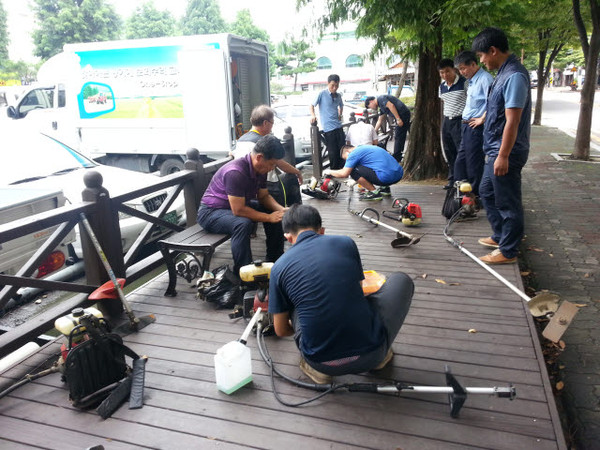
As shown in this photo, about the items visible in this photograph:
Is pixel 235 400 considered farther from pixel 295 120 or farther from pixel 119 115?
pixel 295 120

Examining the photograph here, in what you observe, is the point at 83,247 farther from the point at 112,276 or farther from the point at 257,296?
the point at 257,296

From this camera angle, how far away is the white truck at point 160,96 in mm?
9219

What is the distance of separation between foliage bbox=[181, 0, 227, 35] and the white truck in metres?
39.4

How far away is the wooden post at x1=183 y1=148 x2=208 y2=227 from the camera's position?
5047 millimetres

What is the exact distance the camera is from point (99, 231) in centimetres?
350

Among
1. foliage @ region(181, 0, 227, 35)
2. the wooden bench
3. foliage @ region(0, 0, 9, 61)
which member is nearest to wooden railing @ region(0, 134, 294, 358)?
the wooden bench

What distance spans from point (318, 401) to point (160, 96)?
8.60 m

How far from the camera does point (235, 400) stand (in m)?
2.55

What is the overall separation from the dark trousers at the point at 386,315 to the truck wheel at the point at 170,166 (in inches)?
319

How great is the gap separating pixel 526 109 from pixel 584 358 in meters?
2.03

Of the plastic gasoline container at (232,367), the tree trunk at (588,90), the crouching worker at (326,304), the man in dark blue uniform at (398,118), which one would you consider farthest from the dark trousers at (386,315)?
the tree trunk at (588,90)

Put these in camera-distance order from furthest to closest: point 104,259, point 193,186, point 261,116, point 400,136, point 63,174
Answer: point 400,136 → point 63,174 → point 193,186 → point 261,116 → point 104,259

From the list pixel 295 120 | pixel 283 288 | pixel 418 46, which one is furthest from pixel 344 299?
pixel 295 120

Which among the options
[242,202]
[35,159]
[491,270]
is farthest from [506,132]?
[35,159]
